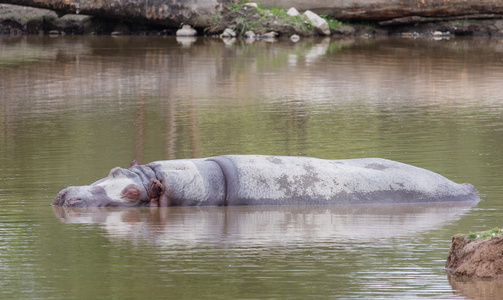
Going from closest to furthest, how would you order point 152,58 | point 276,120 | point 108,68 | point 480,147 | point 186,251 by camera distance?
point 186,251 < point 480,147 < point 276,120 < point 108,68 < point 152,58

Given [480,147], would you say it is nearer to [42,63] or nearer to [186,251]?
[186,251]

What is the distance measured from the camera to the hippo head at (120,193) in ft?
29.8

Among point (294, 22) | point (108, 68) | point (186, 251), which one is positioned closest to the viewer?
point (186, 251)

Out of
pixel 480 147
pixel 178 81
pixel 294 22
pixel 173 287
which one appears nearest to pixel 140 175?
pixel 173 287

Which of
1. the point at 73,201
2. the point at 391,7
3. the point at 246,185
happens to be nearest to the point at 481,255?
the point at 246,185

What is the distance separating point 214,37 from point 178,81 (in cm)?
1310

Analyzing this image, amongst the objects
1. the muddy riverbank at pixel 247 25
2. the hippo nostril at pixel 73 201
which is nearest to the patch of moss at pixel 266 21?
the muddy riverbank at pixel 247 25

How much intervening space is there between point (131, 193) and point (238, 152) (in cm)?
272

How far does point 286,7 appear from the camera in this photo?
32062 millimetres

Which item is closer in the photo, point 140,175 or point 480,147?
point 140,175

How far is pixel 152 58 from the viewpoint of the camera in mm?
24016

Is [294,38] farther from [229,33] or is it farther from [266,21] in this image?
[229,33]

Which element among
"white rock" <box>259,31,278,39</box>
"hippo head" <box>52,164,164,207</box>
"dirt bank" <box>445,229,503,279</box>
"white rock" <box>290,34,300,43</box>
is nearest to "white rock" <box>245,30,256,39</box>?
"white rock" <box>259,31,278,39</box>

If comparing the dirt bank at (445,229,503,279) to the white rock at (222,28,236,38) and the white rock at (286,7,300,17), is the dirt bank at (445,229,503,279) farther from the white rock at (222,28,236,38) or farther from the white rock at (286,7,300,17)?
the white rock at (222,28,236,38)
